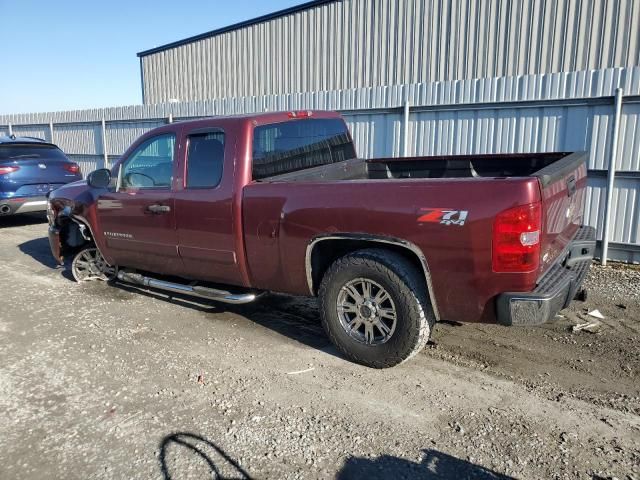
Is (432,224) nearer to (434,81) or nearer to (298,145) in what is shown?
(298,145)

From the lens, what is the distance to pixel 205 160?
4.68m

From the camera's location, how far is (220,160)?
4.54 meters

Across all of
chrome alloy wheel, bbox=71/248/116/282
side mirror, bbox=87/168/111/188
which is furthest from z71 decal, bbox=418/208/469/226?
chrome alloy wheel, bbox=71/248/116/282

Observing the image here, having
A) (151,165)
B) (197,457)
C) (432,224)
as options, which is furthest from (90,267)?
(432,224)

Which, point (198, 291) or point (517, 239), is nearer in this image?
point (517, 239)

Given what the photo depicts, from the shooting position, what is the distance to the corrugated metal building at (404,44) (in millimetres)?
10188

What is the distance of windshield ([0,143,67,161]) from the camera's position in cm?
992

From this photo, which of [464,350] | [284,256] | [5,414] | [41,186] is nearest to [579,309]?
[464,350]

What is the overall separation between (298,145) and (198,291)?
1688 millimetres

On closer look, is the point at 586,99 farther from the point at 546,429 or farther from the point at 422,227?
the point at 546,429

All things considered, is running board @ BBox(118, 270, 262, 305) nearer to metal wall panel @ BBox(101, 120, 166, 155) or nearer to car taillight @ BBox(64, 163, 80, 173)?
car taillight @ BBox(64, 163, 80, 173)

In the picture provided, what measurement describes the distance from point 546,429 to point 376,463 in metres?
1.09

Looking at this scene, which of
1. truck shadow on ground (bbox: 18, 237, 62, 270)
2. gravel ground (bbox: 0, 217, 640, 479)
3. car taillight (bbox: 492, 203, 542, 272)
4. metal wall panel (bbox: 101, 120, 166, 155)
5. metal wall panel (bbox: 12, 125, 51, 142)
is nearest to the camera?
gravel ground (bbox: 0, 217, 640, 479)

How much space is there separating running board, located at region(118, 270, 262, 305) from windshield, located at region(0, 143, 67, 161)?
19.3 ft
